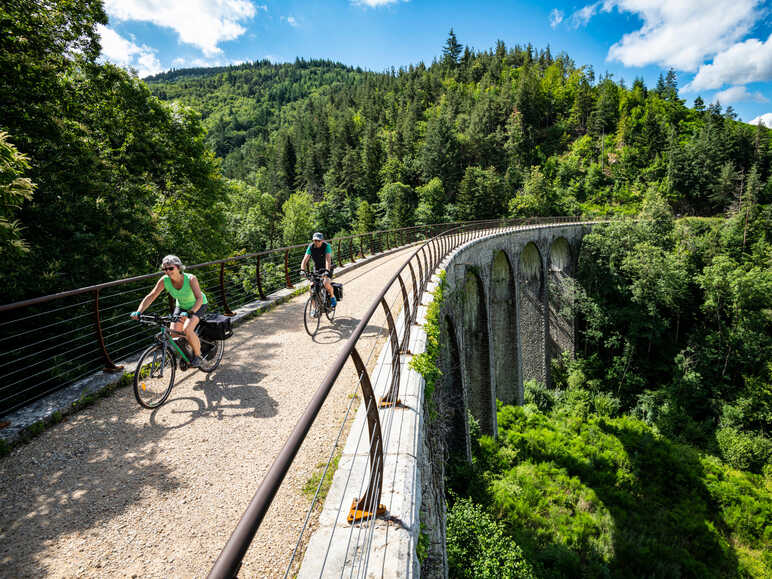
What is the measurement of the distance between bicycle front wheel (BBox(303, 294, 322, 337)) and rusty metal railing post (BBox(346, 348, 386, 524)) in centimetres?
393

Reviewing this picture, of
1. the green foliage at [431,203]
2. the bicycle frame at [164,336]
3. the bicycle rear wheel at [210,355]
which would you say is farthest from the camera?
the green foliage at [431,203]

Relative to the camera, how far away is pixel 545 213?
53781 mm

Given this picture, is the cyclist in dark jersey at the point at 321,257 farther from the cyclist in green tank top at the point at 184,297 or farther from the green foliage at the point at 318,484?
the green foliage at the point at 318,484

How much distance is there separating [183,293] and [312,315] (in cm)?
244

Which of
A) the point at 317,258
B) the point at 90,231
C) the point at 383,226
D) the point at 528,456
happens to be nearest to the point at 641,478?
the point at 528,456

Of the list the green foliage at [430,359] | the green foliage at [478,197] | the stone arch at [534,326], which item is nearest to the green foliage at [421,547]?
the green foliage at [430,359]

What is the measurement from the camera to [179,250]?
497 inches

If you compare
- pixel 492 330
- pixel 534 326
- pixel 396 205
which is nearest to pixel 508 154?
pixel 396 205

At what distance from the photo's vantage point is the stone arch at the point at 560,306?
28125 millimetres

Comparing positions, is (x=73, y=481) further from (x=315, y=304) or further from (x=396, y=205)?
(x=396, y=205)

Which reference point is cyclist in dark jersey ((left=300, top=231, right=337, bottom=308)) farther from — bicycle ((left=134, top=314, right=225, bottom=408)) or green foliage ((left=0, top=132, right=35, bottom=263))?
green foliage ((left=0, top=132, right=35, bottom=263))

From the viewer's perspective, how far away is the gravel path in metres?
2.34

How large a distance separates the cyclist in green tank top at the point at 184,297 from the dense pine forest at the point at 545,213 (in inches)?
82.7

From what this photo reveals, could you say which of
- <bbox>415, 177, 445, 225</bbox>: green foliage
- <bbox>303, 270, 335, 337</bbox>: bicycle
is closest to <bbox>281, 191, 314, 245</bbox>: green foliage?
<bbox>415, 177, 445, 225</bbox>: green foliage
